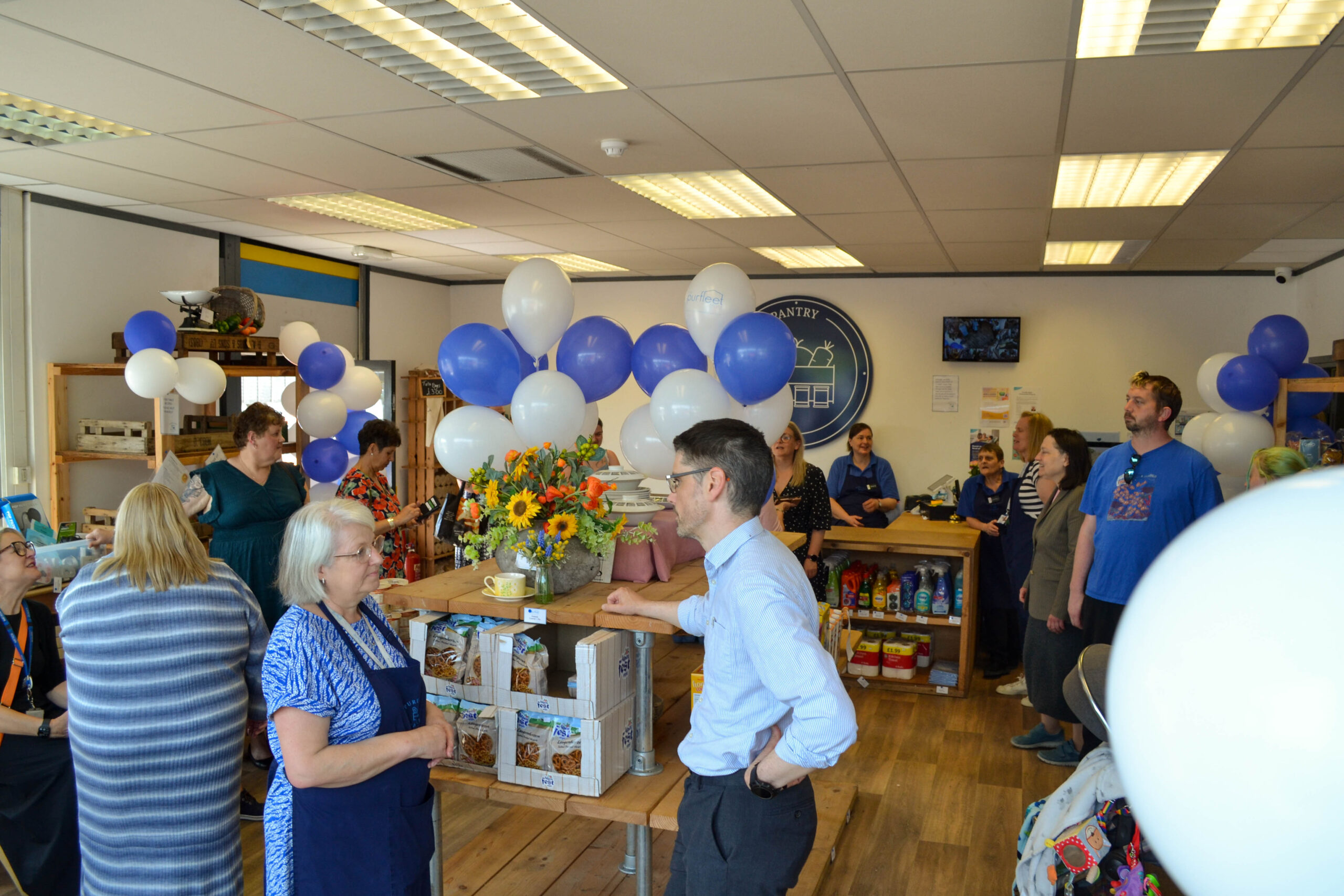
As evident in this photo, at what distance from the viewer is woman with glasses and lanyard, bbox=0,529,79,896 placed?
2.50 meters

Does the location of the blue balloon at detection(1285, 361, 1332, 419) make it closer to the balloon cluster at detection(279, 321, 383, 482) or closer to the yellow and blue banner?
the balloon cluster at detection(279, 321, 383, 482)

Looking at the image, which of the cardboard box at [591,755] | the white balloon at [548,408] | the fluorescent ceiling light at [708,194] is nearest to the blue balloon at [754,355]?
the white balloon at [548,408]

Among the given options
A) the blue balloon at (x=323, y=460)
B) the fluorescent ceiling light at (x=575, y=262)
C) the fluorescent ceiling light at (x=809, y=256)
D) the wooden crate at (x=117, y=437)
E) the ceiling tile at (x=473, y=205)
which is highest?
the fluorescent ceiling light at (x=575, y=262)

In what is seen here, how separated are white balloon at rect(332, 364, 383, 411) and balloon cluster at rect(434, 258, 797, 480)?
2.68m

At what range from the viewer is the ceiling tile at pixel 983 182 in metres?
3.87

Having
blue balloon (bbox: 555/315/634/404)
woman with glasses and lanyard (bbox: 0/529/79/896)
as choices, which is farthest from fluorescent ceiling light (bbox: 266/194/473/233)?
woman with glasses and lanyard (bbox: 0/529/79/896)

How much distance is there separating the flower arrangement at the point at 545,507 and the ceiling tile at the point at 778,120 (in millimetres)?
1337

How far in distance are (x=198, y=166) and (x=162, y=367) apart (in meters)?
1.04

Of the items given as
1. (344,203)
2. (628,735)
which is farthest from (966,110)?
(344,203)

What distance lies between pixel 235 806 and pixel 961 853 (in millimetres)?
2568

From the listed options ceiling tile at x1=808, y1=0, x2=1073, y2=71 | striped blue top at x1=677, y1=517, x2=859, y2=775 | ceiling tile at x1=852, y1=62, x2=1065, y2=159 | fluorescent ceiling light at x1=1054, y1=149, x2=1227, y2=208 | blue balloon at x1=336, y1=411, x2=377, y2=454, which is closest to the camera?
striped blue top at x1=677, y1=517, x2=859, y2=775

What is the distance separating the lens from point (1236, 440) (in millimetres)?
4598

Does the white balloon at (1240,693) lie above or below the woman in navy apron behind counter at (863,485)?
above

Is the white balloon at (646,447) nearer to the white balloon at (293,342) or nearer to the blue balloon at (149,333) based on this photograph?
the blue balloon at (149,333)
